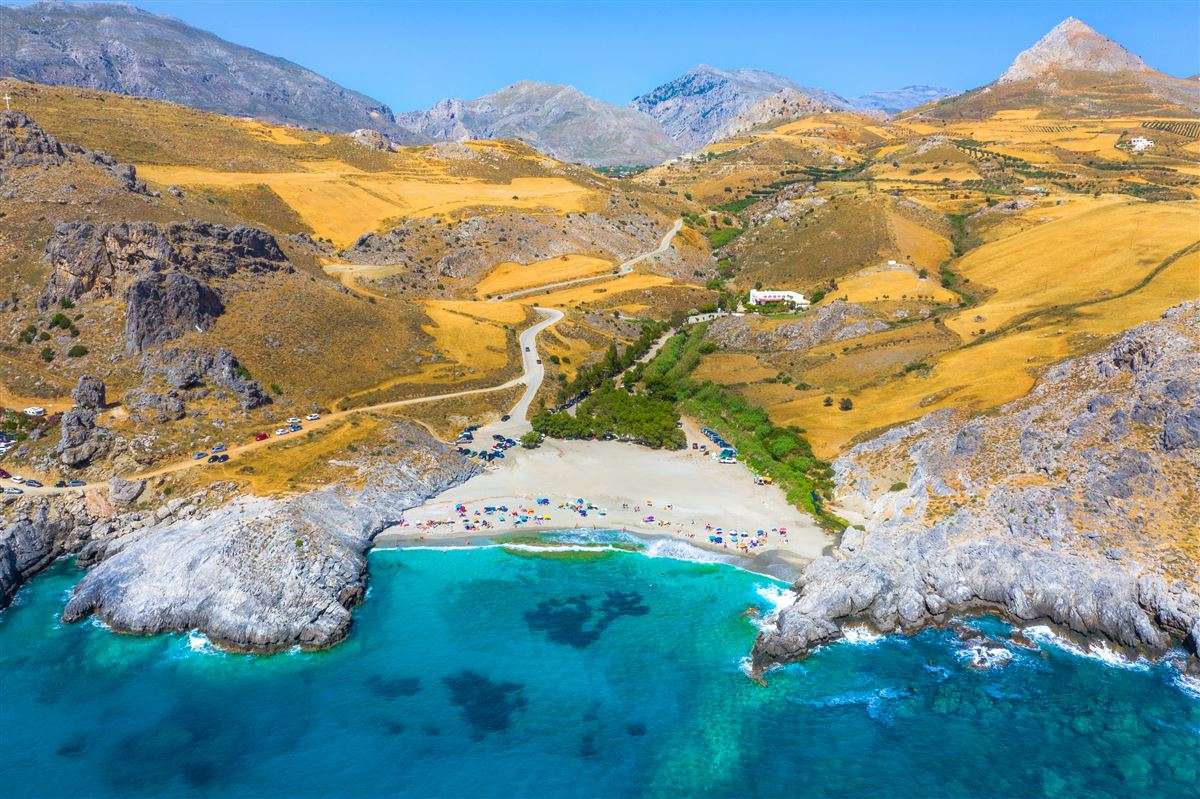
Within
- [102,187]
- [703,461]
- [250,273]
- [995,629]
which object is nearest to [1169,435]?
[995,629]

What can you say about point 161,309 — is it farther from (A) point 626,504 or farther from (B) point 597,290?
(B) point 597,290

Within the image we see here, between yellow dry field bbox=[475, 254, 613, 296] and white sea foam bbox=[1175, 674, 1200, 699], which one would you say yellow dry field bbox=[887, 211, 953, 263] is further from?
white sea foam bbox=[1175, 674, 1200, 699]

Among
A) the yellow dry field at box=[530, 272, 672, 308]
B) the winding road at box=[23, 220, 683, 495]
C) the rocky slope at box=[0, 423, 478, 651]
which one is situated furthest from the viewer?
the yellow dry field at box=[530, 272, 672, 308]

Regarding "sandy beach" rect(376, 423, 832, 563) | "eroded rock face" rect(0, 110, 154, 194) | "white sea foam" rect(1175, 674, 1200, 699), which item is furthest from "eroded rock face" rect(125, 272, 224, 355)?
"white sea foam" rect(1175, 674, 1200, 699)

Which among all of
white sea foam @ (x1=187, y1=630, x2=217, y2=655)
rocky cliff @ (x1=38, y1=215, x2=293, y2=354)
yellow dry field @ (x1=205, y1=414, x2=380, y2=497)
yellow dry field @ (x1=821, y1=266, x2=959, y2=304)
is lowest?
white sea foam @ (x1=187, y1=630, x2=217, y2=655)

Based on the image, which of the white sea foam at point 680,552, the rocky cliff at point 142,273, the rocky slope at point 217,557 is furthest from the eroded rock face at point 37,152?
the white sea foam at point 680,552
